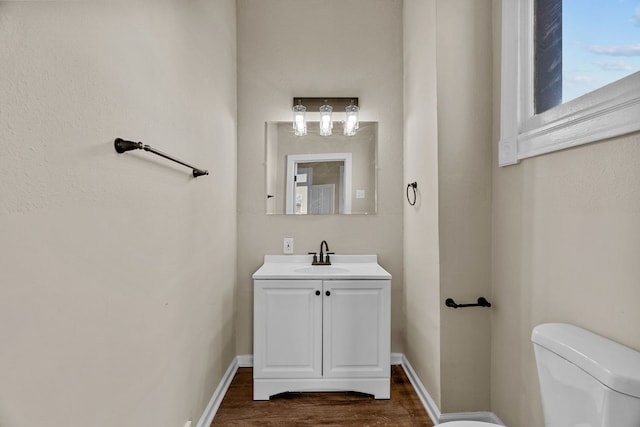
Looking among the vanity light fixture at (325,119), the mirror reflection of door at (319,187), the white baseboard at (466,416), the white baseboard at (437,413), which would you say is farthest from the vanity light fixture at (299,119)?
the white baseboard at (466,416)

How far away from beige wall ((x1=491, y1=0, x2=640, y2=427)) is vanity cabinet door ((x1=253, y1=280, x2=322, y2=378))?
97cm

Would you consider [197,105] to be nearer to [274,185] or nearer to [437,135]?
[274,185]

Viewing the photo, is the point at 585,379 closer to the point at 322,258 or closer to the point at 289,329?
the point at 289,329

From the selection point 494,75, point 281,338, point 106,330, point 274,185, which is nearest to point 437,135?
point 494,75

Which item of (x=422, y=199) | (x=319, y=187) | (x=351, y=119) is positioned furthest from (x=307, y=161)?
(x=422, y=199)

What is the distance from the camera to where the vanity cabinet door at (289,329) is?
196 cm

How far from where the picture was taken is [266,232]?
8.04 ft

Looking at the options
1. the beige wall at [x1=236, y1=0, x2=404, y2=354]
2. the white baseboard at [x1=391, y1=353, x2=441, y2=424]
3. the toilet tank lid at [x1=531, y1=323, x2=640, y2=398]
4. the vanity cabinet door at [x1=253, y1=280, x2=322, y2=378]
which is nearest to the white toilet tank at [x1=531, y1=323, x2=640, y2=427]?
the toilet tank lid at [x1=531, y1=323, x2=640, y2=398]

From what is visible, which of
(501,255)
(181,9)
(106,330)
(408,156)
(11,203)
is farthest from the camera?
(408,156)

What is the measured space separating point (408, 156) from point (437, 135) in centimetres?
59

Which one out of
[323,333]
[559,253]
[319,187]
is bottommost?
[323,333]

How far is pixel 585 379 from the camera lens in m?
0.91

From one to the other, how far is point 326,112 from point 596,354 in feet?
6.55

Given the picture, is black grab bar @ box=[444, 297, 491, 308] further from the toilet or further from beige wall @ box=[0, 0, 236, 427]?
beige wall @ box=[0, 0, 236, 427]
